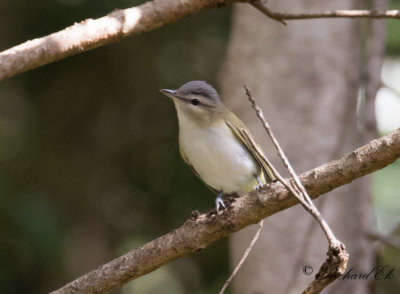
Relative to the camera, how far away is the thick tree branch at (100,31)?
2.59 m

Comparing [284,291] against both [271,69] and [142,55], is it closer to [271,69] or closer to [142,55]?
[271,69]

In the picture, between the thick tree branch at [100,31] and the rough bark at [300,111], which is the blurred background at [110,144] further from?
the thick tree branch at [100,31]

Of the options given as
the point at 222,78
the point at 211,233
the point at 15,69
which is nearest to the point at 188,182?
the point at 222,78

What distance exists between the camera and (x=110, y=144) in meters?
5.65

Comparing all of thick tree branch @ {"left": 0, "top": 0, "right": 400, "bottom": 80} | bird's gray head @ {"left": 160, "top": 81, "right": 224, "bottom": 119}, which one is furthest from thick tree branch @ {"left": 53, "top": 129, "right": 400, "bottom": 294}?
bird's gray head @ {"left": 160, "top": 81, "right": 224, "bottom": 119}

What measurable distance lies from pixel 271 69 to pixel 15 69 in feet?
9.84

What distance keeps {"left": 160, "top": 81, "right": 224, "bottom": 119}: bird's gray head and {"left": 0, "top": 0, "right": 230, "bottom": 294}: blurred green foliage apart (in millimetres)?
1350

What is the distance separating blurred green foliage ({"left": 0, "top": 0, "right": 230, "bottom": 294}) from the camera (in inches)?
199

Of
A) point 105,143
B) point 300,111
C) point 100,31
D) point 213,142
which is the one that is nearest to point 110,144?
point 105,143

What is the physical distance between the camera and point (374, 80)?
14.8ft

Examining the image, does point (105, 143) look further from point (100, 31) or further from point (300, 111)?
point (100, 31)

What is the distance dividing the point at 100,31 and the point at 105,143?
2952 mm

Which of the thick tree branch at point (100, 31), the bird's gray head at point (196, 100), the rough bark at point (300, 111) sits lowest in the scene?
the rough bark at point (300, 111)

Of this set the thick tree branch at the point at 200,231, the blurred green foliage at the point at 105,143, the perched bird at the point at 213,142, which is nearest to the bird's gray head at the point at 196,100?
the perched bird at the point at 213,142
